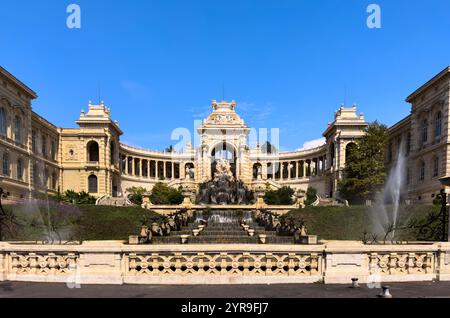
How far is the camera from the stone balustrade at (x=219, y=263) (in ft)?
29.7

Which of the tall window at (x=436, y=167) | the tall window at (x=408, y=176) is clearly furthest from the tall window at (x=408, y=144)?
the tall window at (x=436, y=167)

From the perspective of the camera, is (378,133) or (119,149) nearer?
(378,133)

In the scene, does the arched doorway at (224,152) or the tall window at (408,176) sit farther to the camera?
the arched doorway at (224,152)

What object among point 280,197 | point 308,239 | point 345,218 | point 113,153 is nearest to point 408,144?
point 280,197

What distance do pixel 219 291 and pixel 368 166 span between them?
1900 inches

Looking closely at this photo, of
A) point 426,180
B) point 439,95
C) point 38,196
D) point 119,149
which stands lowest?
point 38,196

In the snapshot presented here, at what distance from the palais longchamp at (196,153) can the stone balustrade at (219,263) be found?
39009 mm

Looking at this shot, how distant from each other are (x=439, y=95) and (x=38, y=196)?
64.0 m

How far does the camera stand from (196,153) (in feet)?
280

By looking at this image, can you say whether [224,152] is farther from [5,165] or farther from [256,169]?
[5,165]

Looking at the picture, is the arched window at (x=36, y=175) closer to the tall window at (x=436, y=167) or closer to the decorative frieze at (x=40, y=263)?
the decorative frieze at (x=40, y=263)

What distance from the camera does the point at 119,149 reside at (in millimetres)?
77250

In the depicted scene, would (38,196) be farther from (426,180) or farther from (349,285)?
(426,180)
